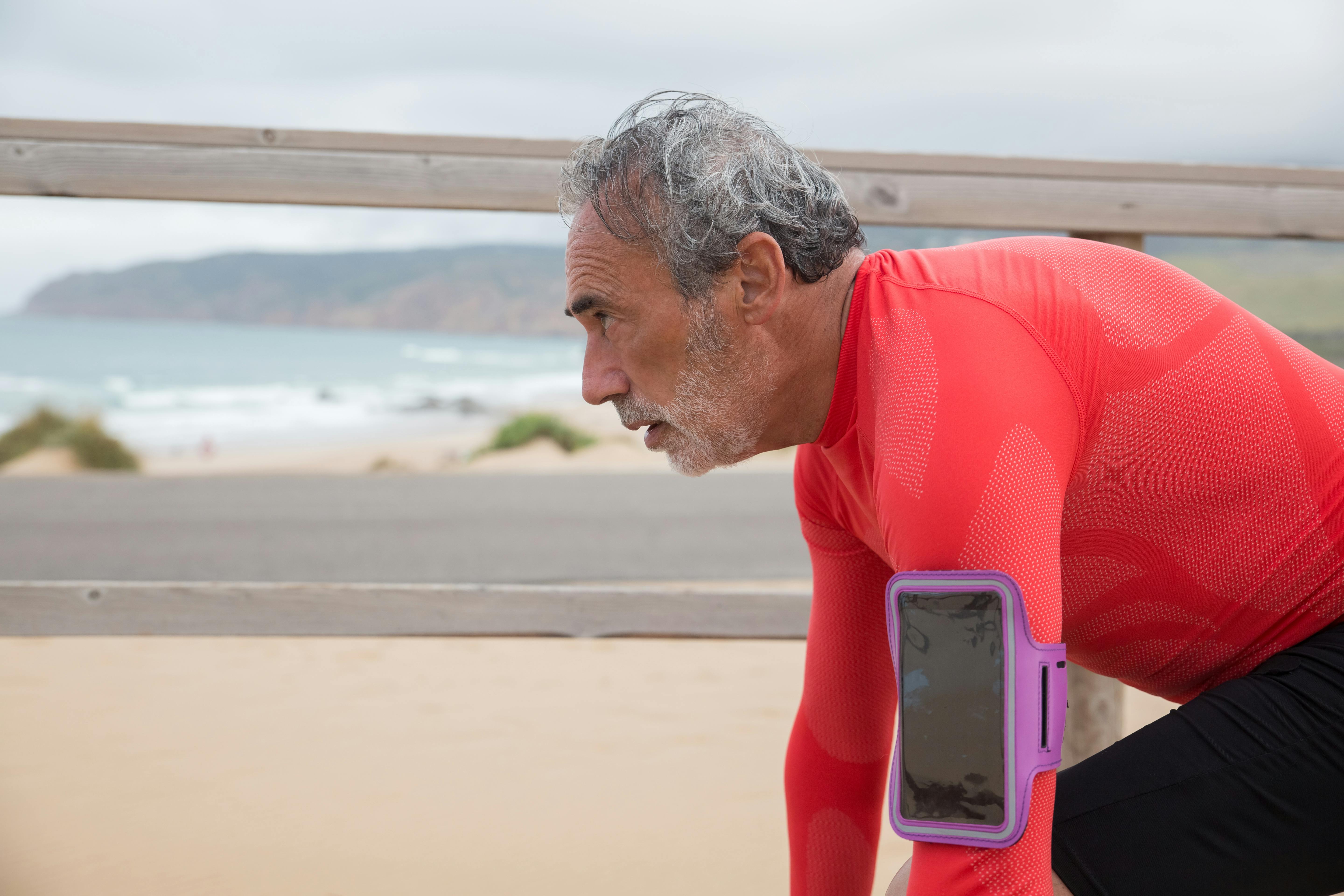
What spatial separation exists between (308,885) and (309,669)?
6.54ft

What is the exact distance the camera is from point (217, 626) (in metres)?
2.16

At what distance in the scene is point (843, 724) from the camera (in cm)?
140

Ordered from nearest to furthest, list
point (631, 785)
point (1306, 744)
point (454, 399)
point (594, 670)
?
1. point (1306, 744)
2. point (631, 785)
3. point (594, 670)
4. point (454, 399)

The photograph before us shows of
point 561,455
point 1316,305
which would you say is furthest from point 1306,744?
point 1316,305

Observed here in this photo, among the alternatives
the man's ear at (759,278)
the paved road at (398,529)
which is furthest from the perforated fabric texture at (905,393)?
the paved road at (398,529)

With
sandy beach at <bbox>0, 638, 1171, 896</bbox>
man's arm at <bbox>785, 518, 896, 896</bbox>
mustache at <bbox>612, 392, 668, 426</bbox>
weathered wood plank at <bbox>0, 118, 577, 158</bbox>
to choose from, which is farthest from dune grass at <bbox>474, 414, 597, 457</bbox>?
mustache at <bbox>612, 392, 668, 426</bbox>

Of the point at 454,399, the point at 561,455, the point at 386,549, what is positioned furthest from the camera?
the point at 454,399

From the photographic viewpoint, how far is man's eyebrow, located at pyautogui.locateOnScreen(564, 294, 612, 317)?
1.12m

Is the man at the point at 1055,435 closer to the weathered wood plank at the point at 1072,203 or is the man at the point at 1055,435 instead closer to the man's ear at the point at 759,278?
the man's ear at the point at 759,278

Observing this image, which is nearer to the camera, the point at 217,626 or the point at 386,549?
the point at 217,626

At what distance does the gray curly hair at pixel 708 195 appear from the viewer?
3.41 feet

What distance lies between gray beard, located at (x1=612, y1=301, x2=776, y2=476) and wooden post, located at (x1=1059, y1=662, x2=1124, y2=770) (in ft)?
4.29

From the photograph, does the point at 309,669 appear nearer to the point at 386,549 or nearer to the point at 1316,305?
the point at 386,549

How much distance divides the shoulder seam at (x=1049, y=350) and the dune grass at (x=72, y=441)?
19305mm
